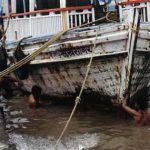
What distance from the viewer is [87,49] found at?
8227mm

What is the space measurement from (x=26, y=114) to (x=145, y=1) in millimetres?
3751

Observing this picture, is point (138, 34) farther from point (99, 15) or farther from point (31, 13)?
point (31, 13)

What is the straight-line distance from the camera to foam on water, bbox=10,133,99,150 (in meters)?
7.37

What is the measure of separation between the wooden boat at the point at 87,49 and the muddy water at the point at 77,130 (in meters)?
0.55

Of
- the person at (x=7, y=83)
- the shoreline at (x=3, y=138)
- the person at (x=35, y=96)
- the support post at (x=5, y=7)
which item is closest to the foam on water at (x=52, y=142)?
the shoreline at (x=3, y=138)

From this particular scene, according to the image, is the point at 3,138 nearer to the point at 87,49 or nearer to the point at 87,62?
the point at 87,62

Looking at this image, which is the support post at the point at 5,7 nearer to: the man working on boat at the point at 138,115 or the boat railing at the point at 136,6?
the boat railing at the point at 136,6

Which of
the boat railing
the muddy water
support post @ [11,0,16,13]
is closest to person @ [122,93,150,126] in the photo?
the muddy water

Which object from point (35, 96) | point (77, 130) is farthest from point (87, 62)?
point (35, 96)

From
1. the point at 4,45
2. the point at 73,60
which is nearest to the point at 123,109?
the point at 73,60

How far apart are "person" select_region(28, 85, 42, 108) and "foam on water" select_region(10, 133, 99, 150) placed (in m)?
2.14

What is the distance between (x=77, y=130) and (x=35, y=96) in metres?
2.16

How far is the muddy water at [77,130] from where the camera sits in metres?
7.43

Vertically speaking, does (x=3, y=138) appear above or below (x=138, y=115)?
below
